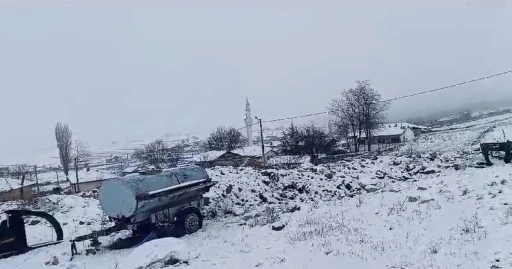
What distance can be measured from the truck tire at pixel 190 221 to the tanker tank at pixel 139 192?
1.65 ft

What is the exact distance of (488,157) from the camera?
16.2 m

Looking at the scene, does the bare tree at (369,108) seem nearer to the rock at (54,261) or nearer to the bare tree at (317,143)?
the bare tree at (317,143)

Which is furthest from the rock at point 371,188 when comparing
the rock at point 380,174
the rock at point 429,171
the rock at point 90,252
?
the rock at point 90,252

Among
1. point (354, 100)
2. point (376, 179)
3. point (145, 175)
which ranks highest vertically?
point (354, 100)

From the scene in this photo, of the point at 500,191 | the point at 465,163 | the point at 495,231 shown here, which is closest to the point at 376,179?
the point at 465,163

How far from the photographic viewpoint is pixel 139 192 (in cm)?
1070

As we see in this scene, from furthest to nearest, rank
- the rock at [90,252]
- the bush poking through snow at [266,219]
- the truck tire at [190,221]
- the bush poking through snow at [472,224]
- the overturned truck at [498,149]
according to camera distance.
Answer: the overturned truck at [498,149] < the truck tire at [190,221] < the bush poking through snow at [266,219] < the rock at [90,252] < the bush poking through snow at [472,224]

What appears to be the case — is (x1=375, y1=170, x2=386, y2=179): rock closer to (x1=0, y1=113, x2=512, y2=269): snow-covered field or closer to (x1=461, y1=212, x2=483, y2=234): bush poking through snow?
(x1=0, y1=113, x2=512, y2=269): snow-covered field

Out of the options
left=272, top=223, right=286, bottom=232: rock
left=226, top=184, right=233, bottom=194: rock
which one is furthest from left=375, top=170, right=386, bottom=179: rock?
left=272, top=223, right=286, bottom=232: rock

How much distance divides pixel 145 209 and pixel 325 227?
5.01 m

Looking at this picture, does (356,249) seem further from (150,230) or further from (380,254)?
(150,230)

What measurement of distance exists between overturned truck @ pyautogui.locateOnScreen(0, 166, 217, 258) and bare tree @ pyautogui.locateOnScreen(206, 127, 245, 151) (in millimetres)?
64363

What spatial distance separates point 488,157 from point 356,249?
1170 centimetres

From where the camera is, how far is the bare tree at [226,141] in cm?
7707
